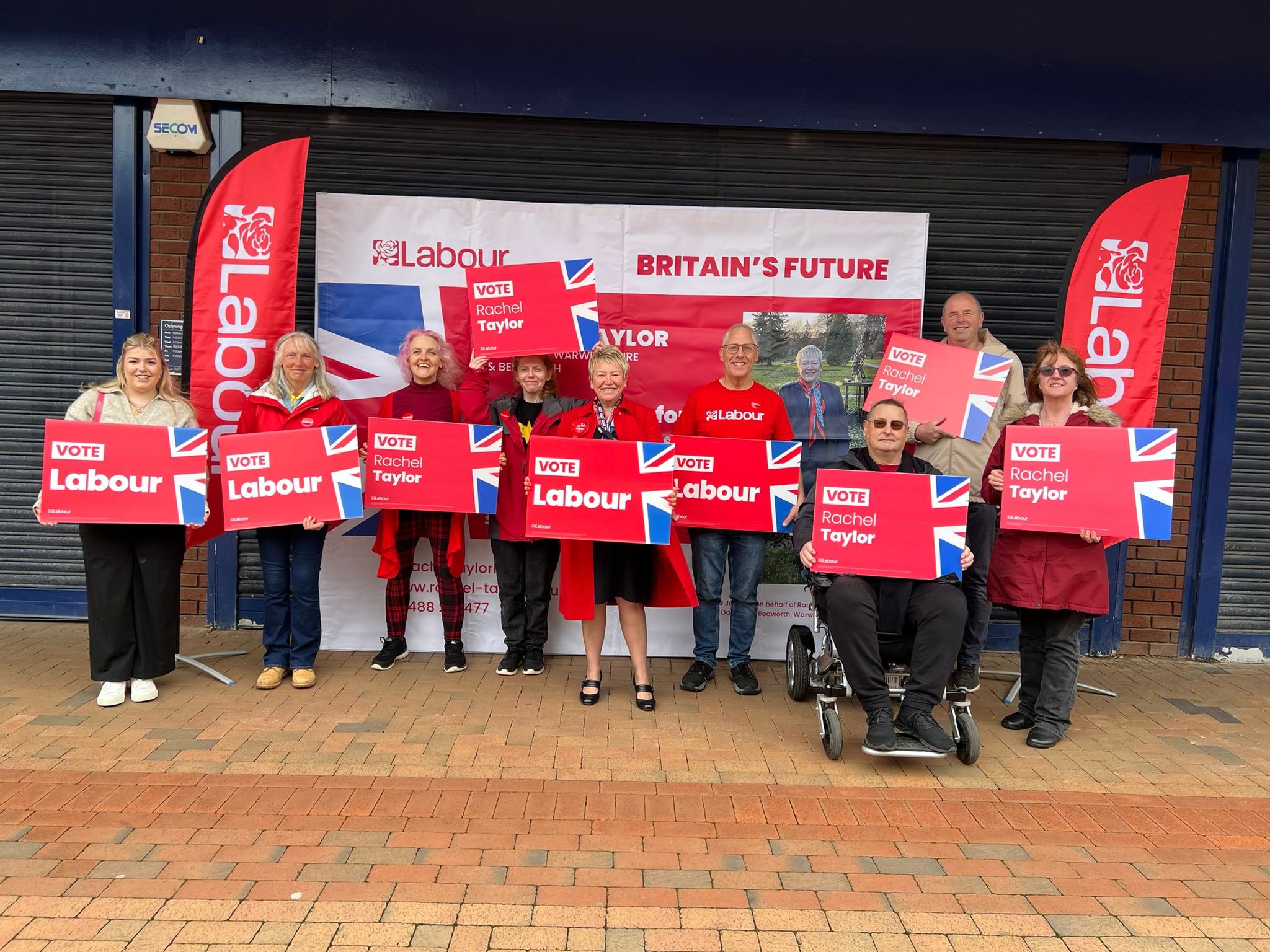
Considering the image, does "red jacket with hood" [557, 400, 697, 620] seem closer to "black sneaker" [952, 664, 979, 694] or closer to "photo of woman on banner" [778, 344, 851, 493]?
"photo of woman on banner" [778, 344, 851, 493]

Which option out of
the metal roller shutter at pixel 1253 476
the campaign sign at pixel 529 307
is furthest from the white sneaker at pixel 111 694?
the metal roller shutter at pixel 1253 476

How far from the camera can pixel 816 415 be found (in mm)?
5922

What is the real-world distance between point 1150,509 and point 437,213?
4436mm

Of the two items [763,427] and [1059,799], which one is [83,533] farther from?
[1059,799]

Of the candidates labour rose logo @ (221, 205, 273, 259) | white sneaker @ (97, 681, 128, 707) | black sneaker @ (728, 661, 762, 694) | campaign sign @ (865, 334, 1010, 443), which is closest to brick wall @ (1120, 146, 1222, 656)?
campaign sign @ (865, 334, 1010, 443)

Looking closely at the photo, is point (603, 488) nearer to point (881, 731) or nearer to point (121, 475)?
point (881, 731)

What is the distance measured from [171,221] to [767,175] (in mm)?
4044

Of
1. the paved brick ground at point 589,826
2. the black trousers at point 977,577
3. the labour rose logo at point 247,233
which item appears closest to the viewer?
the paved brick ground at point 589,826

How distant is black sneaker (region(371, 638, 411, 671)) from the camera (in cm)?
557

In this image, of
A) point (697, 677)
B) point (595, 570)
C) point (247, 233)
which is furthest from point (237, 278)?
point (697, 677)

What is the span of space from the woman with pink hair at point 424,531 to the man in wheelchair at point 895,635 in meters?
2.24

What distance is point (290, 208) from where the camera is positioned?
5449 millimetres

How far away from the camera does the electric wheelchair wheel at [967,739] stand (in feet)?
14.1

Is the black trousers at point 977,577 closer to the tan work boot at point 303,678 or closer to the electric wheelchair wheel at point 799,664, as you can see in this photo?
the electric wheelchair wheel at point 799,664
